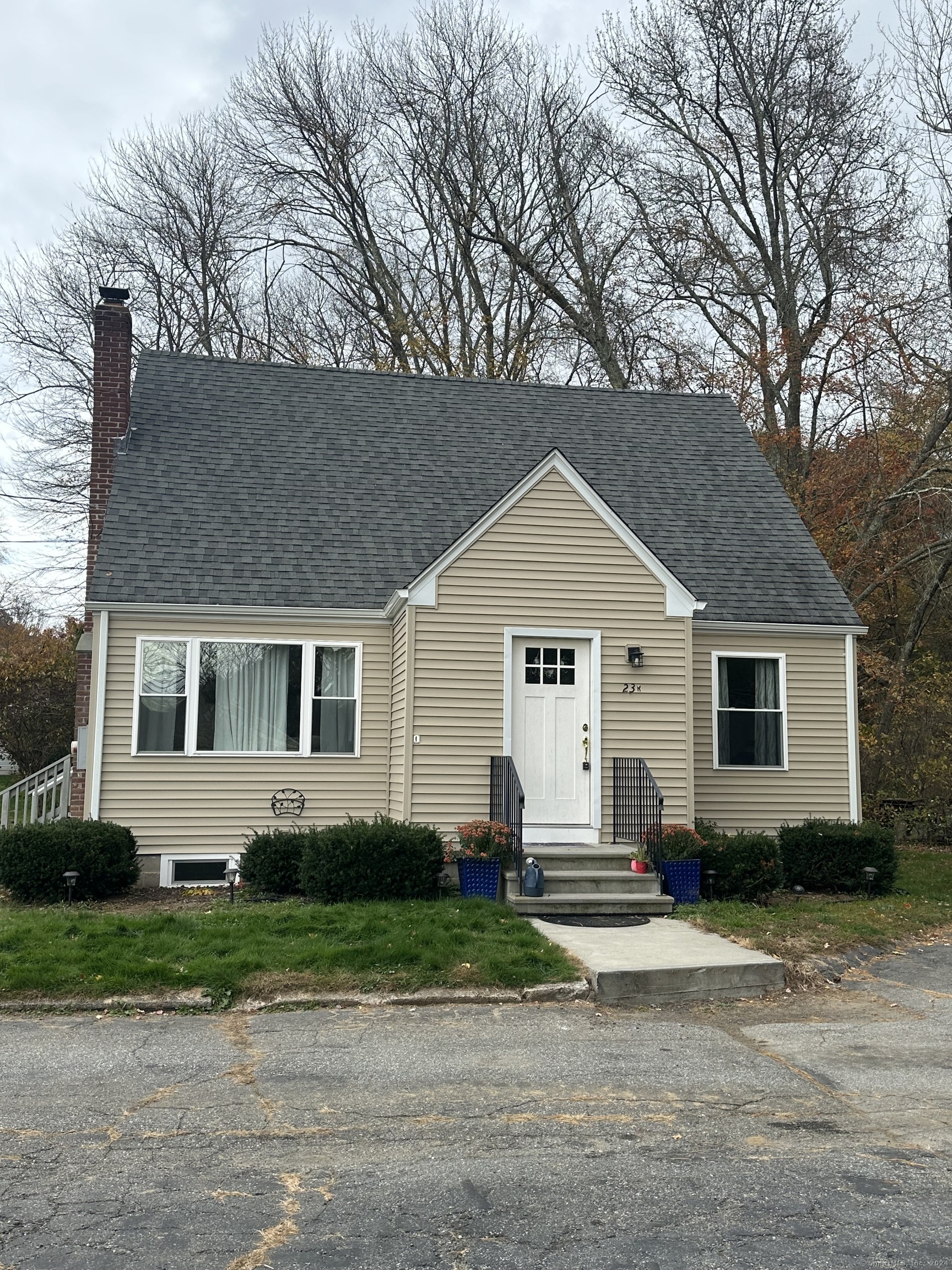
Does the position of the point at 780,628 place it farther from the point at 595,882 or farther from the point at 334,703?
the point at 334,703

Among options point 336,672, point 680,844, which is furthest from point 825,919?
point 336,672

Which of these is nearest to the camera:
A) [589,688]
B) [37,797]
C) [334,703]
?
[589,688]

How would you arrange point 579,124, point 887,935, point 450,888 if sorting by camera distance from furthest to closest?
point 579,124 < point 450,888 < point 887,935

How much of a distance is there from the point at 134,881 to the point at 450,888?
11.8ft

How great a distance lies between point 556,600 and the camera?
12672 mm

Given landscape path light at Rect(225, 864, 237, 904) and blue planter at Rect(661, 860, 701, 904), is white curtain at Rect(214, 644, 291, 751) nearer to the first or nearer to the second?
landscape path light at Rect(225, 864, 237, 904)

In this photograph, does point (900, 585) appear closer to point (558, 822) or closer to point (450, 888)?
point (558, 822)

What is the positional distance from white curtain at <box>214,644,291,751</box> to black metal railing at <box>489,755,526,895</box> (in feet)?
9.13

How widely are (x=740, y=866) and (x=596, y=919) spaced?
1.99 metres

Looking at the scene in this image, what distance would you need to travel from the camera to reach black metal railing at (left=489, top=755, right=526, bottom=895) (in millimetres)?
11422

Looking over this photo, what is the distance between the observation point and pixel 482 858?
11.3m

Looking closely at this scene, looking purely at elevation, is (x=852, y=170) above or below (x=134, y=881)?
above

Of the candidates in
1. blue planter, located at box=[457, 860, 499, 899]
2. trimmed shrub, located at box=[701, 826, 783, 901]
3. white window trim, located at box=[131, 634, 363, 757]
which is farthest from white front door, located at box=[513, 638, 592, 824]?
white window trim, located at box=[131, 634, 363, 757]

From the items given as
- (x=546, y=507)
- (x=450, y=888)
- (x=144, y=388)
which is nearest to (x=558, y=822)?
(x=450, y=888)
